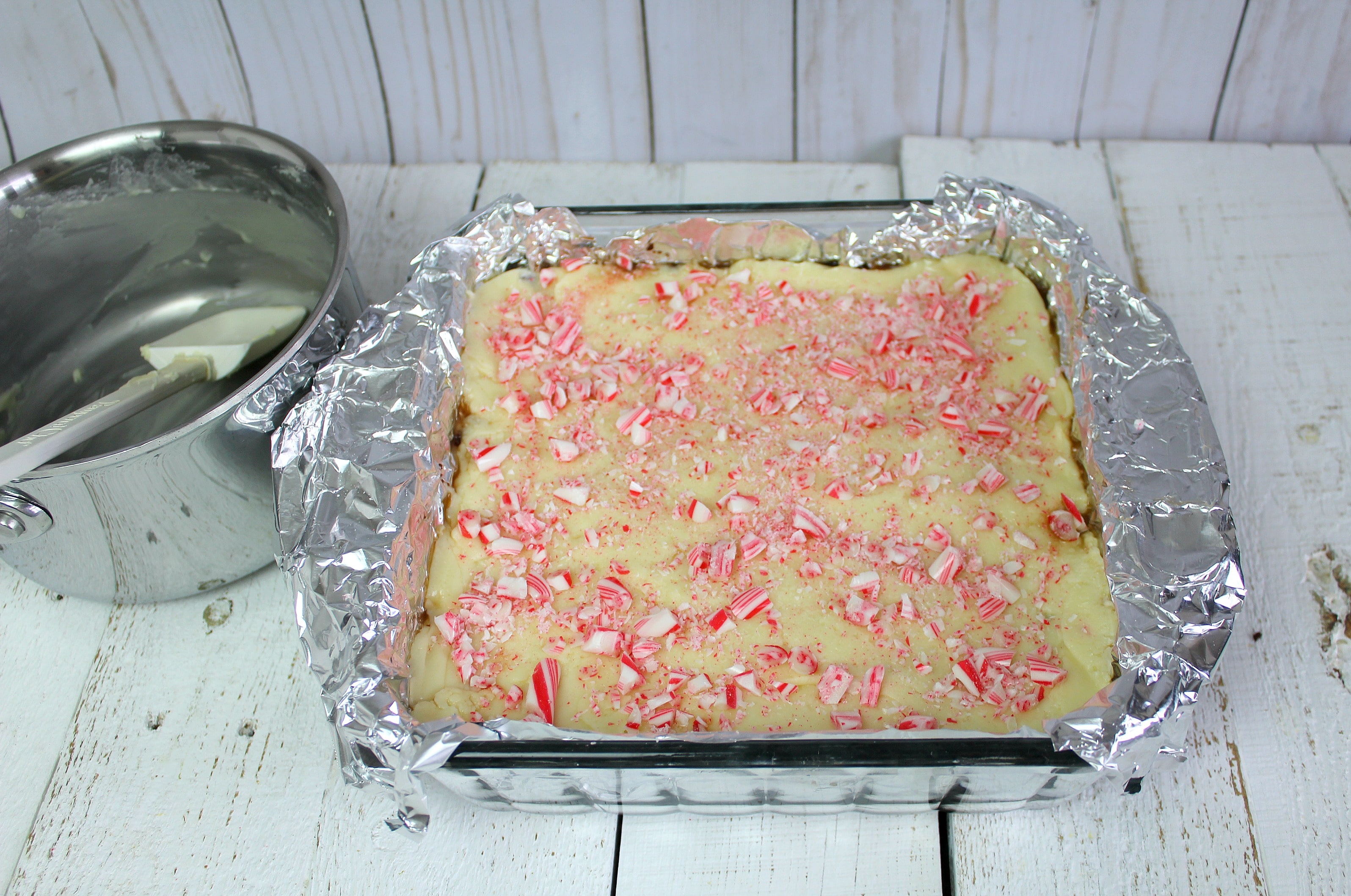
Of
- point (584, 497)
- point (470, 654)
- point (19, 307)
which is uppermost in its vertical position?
point (19, 307)

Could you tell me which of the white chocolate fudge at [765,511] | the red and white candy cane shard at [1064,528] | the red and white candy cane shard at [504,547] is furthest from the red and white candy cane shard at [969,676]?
the red and white candy cane shard at [504,547]

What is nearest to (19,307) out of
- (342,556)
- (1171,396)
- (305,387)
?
(305,387)

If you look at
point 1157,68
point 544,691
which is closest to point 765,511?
point 544,691

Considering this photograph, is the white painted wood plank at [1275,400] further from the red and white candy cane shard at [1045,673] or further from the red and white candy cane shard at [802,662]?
the red and white candy cane shard at [802,662]

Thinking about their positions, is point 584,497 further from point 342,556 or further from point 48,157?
point 48,157

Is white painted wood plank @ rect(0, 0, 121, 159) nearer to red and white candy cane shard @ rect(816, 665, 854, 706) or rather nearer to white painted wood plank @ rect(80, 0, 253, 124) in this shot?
white painted wood plank @ rect(80, 0, 253, 124)

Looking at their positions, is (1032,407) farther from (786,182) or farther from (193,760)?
(193,760)
